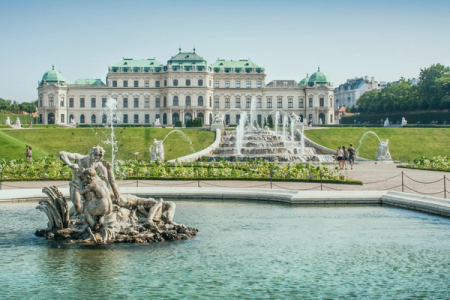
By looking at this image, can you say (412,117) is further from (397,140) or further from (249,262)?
(249,262)

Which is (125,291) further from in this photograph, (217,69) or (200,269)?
(217,69)

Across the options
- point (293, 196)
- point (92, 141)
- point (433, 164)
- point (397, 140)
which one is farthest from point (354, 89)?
point (293, 196)

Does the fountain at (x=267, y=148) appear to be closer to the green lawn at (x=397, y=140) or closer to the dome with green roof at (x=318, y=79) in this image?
the green lawn at (x=397, y=140)

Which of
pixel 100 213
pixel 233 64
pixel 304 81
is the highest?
pixel 233 64

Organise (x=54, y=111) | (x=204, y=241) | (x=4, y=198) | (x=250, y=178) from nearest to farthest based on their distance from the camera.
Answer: (x=204, y=241) < (x=4, y=198) < (x=250, y=178) < (x=54, y=111)

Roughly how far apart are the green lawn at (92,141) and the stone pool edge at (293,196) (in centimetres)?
2235

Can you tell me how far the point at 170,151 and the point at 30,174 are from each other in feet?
68.9

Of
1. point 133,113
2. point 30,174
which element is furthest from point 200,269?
point 133,113

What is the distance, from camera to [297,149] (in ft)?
161

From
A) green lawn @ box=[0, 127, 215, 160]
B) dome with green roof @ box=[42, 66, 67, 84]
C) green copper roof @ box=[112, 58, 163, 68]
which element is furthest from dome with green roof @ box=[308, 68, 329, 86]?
green lawn @ box=[0, 127, 215, 160]

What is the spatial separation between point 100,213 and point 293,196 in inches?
325

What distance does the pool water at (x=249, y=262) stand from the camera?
9.93m

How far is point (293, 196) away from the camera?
19.6 meters

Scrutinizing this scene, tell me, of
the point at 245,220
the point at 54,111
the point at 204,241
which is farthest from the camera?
the point at 54,111
